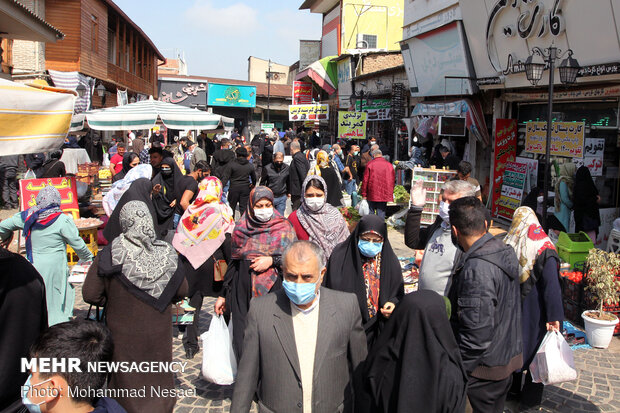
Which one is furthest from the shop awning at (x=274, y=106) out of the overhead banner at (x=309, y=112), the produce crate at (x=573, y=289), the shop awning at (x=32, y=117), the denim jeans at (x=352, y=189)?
the shop awning at (x=32, y=117)

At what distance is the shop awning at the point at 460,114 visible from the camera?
1278 cm

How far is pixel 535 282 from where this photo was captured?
4012 mm

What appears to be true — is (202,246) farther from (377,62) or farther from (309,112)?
(309,112)

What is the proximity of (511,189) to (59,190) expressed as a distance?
9123mm

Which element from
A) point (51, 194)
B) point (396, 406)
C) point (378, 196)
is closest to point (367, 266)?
point (396, 406)

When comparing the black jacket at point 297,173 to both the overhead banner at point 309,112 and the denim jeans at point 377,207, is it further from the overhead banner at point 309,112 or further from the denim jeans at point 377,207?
the overhead banner at point 309,112

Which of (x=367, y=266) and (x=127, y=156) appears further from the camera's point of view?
(x=127, y=156)

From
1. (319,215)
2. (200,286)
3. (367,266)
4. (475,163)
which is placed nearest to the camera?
(367,266)

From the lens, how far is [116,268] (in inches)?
134

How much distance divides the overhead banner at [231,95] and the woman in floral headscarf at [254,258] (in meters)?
37.6

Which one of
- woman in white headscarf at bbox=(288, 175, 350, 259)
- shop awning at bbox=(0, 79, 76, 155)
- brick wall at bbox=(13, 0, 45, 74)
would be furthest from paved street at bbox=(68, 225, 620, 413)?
brick wall at bbox=(13, 0, 45, 74)

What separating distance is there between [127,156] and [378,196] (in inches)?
183

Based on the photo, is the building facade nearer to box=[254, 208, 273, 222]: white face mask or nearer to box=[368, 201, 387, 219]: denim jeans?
box=[368, 201, 387, 219]: denim jeans

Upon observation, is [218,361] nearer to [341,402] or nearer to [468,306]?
[341,402]
